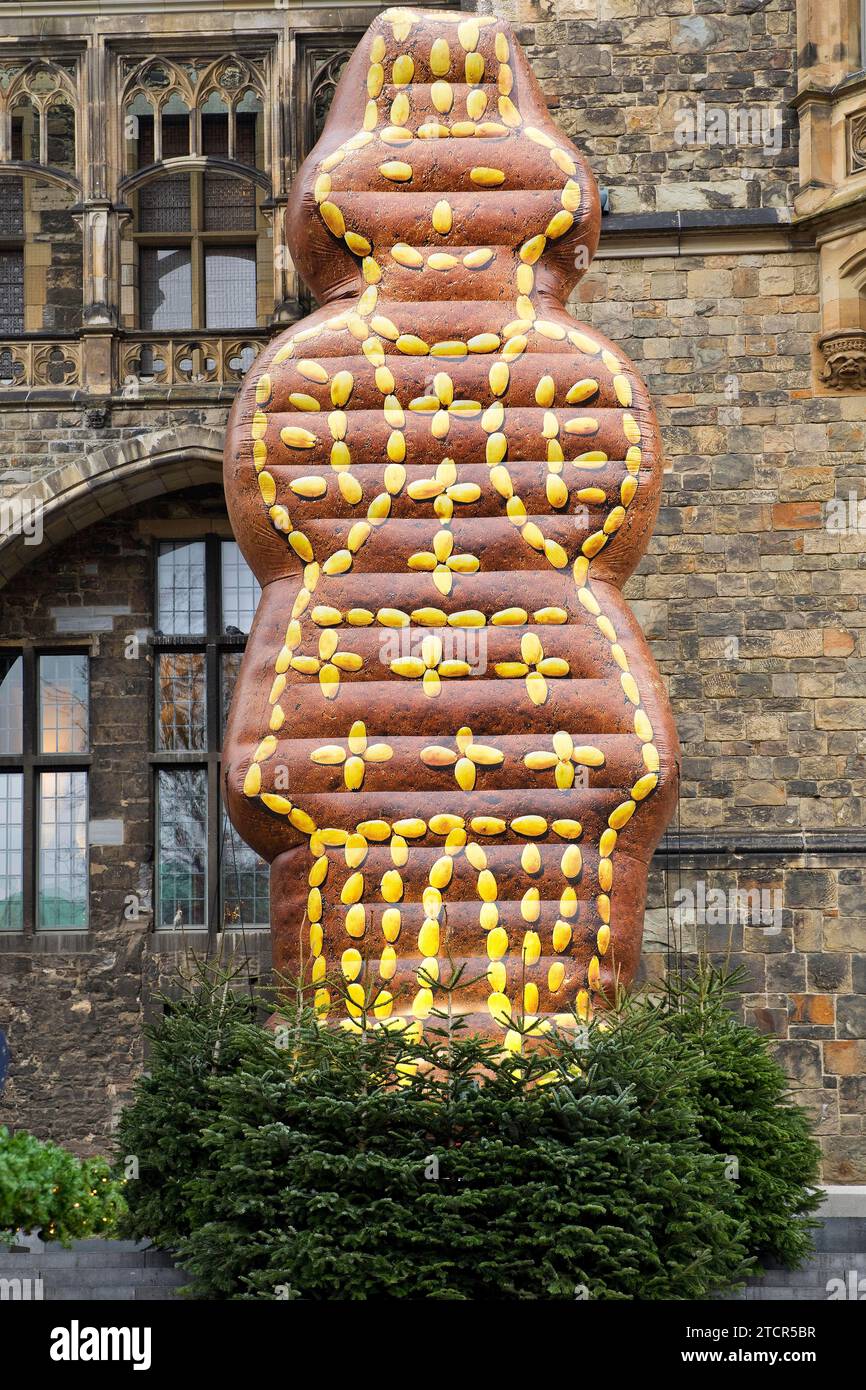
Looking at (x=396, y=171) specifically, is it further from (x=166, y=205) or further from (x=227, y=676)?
(x=227, y=676)

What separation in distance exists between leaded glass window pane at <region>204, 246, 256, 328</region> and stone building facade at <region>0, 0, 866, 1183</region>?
3cm

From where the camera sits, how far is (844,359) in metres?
12.7

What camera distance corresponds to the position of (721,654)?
12.6 m

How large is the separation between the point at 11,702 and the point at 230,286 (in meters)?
4.03

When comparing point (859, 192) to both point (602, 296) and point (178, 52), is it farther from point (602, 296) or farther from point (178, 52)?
point (178, 52)

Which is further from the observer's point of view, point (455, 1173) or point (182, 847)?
point (182, 847)

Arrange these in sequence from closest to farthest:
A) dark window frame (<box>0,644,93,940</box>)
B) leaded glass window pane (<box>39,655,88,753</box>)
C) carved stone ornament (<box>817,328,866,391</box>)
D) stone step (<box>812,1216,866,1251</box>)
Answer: stone step (<box>812,1216,866,1251</box>) → carved stone ornament (<box>817,328,866,391</box>) → dark window frame (<box>0,644,93,940</box>) → leaded glass window pane (<box>39,655,88,753</box>)

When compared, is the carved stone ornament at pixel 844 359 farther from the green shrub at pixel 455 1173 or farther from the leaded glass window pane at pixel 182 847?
the leaded glass window pane at pixel 182 847

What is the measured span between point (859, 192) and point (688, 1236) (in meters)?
7.77

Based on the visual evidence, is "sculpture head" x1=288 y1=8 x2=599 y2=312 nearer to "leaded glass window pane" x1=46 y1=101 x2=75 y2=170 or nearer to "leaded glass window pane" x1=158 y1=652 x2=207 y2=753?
"leaded glass window pane" x1=46 y1=101 x2=75 y2=170

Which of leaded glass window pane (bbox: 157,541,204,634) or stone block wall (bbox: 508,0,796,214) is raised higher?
stone block wall (bbox: 508,0,796,214)

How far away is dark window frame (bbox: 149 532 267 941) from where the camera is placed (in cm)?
1605

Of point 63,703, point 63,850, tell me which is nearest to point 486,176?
point 63,703

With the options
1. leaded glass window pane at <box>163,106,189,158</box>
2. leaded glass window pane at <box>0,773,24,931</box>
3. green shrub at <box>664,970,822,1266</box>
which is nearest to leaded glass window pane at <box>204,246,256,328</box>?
leaded glass window pane at <box>163,106,189,158</box>
